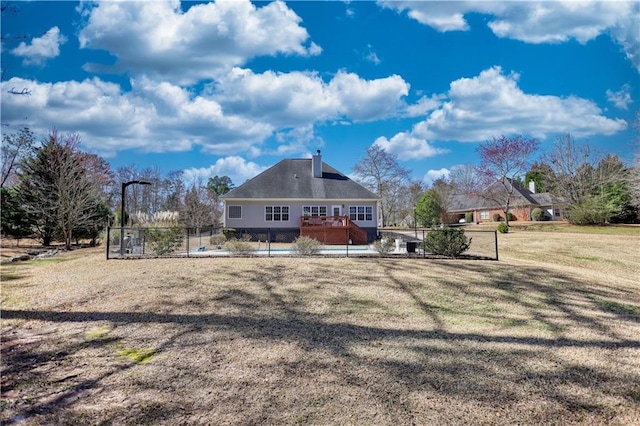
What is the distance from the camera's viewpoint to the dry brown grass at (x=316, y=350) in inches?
129

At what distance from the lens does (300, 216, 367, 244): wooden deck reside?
22500mm

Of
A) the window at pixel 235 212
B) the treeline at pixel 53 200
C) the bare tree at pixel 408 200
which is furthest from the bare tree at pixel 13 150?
the bare tree at pixel 408 200

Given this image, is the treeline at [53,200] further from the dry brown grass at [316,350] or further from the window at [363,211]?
the window at [363,211]

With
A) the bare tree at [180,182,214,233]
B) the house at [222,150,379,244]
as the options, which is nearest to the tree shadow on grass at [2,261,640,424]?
the house at [222,150,379,244]

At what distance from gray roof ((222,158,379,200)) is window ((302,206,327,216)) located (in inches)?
29.7

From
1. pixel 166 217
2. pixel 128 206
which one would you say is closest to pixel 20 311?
pixel 166 217

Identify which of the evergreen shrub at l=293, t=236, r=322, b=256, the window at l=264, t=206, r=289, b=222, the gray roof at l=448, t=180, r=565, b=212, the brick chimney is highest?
the brick chimney

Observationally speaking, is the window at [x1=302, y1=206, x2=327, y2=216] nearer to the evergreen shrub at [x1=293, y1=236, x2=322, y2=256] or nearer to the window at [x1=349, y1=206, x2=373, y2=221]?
the window at [x1=349, y1=206, x2=373, y2=221]

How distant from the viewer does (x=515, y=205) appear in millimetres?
41312

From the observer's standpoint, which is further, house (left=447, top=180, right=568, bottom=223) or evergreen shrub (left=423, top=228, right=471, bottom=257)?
house (left=447, top=180, right=568, bottom=223)

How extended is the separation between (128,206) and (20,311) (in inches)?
1568

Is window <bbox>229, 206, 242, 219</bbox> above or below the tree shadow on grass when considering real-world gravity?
above

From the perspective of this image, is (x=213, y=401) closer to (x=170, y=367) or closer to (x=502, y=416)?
(x=170, y=367)

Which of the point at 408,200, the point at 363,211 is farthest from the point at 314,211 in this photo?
the point at 408,200
